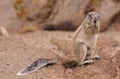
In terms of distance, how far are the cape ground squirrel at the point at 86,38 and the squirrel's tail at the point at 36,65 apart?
0.57 meters

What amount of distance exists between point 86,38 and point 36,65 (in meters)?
1.22

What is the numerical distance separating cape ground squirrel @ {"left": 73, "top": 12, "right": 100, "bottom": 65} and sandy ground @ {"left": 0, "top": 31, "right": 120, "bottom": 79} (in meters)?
0.27

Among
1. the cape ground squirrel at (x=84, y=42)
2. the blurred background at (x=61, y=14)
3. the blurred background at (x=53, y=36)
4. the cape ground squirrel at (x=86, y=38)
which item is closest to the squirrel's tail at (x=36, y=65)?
the cape ground squirrel at (x=84, y=42)

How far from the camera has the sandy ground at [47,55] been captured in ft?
29.1

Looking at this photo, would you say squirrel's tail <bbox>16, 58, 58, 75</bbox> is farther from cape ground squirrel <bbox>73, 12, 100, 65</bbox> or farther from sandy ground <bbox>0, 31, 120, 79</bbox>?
cape ground squirrel <bbox>73, 12, 100, 65</bbox>

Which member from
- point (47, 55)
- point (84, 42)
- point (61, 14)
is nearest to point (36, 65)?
point (47, 55)

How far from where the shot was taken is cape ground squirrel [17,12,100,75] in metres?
9.05

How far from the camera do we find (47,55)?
996cm

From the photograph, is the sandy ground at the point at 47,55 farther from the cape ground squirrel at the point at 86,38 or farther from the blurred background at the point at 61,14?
the blurred background at the point at 61,14

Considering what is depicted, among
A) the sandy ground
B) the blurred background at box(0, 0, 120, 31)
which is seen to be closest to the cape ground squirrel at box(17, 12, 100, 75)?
the sandy ground

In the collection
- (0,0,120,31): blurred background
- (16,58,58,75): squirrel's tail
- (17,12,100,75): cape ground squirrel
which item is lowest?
(16,58,58,75): squirrel's tail

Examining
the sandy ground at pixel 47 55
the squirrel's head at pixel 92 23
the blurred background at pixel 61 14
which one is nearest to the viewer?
the sandy ground at pixel 47 55

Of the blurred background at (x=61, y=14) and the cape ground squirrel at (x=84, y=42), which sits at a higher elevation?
the blurred background at (x=61, y=14)

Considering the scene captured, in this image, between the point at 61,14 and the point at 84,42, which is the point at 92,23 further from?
the point at 61,14
